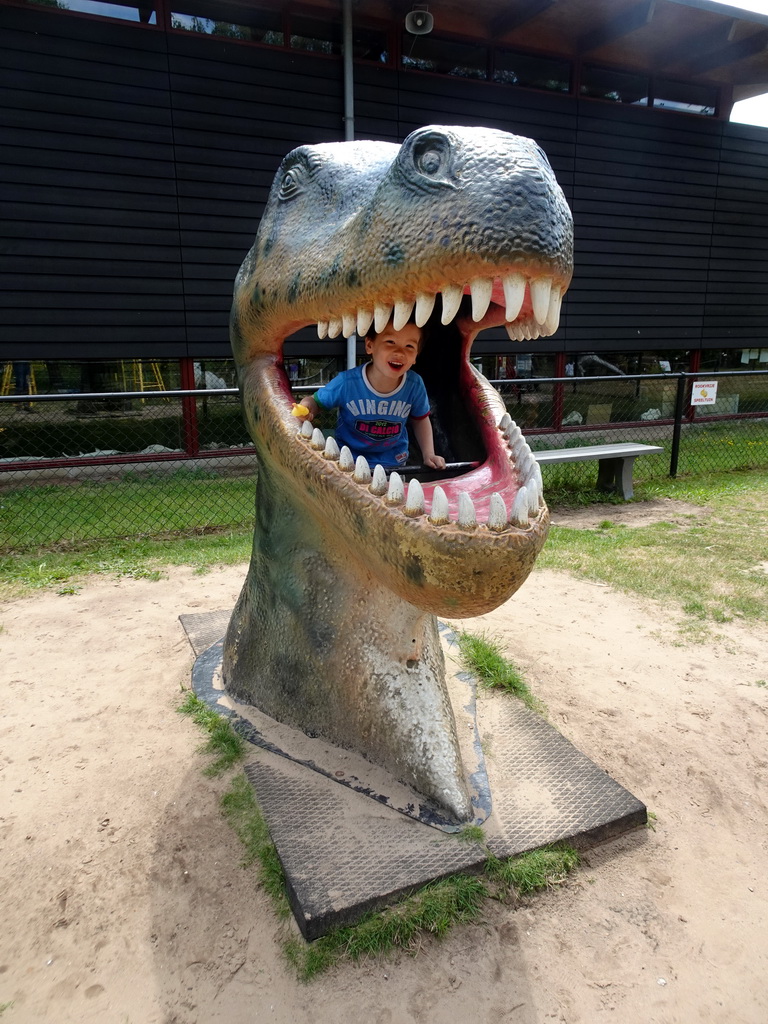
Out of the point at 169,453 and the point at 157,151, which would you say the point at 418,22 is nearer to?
the point at 157,151

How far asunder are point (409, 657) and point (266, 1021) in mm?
1173

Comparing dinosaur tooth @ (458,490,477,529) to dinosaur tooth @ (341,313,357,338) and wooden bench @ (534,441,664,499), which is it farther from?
wooden bench @ (534,441,664,499)

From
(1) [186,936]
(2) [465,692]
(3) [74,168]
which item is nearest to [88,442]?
(3) [74,168]

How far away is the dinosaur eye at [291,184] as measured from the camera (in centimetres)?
231

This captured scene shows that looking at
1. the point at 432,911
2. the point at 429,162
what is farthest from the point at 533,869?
the point at 429,162

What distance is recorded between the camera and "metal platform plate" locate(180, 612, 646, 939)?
205 cm

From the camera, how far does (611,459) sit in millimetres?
8109

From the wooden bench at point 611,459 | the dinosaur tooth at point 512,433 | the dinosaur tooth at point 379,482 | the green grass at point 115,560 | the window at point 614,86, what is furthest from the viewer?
the window at point 614,86

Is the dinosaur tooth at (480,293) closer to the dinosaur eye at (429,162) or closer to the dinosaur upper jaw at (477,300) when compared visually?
the dinosaur upper jaw at (477,300)

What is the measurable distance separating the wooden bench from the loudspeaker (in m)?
5.60

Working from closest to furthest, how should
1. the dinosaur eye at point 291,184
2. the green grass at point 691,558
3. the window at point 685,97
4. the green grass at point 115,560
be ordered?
the dinosaur eye at point 291,184 → the green grass at point 691,558 → the green grass at point 115,560 → the window at point 685,97

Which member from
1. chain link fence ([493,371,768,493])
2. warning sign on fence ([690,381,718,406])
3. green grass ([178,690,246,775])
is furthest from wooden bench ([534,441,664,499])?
green grass ([178,690,246,775])

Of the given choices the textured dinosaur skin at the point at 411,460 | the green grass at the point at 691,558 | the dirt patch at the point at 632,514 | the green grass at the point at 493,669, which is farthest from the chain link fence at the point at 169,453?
the textured dinosaur skin at the point at 411,460

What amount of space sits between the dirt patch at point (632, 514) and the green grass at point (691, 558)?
8cm
